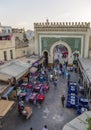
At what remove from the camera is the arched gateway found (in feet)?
87.0

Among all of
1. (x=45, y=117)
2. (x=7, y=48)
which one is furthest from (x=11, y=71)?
(x=7, y=48)

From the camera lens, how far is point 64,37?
2730 centimetres

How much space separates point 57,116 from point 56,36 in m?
16.8

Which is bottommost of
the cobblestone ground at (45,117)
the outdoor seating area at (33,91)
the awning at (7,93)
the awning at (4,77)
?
the cobblestone ground at (45,117)

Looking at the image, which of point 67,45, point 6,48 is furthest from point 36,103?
point 67,45

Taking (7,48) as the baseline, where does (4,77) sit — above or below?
below

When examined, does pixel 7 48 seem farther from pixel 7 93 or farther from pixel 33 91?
pixel 7 93

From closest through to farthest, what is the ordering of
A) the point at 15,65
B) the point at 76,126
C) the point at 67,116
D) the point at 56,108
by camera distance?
1. the point at 76,126
2. the point at 67,116
3. the point at 56,108
4. the point at 15,65

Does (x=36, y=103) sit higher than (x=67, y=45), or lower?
lower

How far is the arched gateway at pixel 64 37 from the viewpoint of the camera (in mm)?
26516

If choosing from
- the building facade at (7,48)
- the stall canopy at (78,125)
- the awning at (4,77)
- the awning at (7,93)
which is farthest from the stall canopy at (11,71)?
the stall canopy at (78,125)

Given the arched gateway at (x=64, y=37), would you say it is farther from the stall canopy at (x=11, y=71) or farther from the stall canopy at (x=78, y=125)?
the stall canopy at (x=78, y=125)

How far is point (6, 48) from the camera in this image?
75.1ft

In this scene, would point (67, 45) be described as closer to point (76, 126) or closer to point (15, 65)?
point (15, 65)
